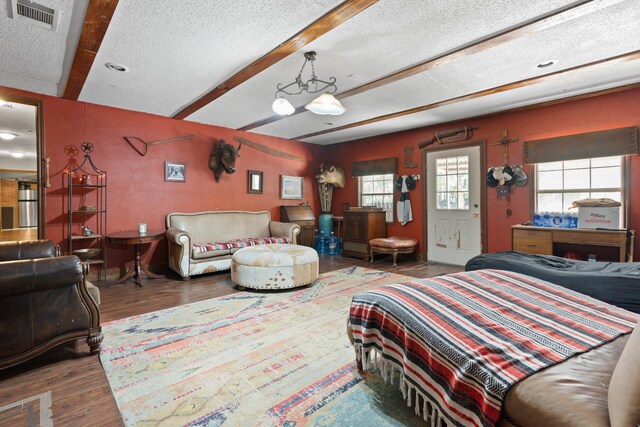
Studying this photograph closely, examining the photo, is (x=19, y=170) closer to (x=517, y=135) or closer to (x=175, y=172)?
(x=175, y=172)

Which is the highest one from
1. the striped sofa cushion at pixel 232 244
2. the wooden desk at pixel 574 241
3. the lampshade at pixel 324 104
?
the lampshade at pixel 324 104

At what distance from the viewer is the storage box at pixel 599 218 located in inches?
137

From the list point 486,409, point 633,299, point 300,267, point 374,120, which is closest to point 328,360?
point 486,409

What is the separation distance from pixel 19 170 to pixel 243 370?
40.5 ft

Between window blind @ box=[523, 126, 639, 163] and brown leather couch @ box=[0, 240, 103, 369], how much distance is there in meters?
5.35

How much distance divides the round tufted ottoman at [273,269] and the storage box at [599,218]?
10.7 feet

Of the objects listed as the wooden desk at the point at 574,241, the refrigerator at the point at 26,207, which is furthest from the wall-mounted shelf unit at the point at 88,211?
the refrigerator at the point at 26,207

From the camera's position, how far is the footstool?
5.32 meters

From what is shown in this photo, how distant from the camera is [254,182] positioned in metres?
6.16

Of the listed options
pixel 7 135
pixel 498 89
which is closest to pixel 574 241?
pixel 498 89

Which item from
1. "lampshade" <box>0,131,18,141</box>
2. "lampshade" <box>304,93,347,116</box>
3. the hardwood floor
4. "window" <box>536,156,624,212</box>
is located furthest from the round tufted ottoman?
"lampshade" <box>0,131,18,141</box>

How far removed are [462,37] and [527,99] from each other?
2198mm

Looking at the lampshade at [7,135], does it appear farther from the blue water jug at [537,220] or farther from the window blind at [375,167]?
the blue water jug at [537,220]

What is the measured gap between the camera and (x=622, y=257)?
338 cm
